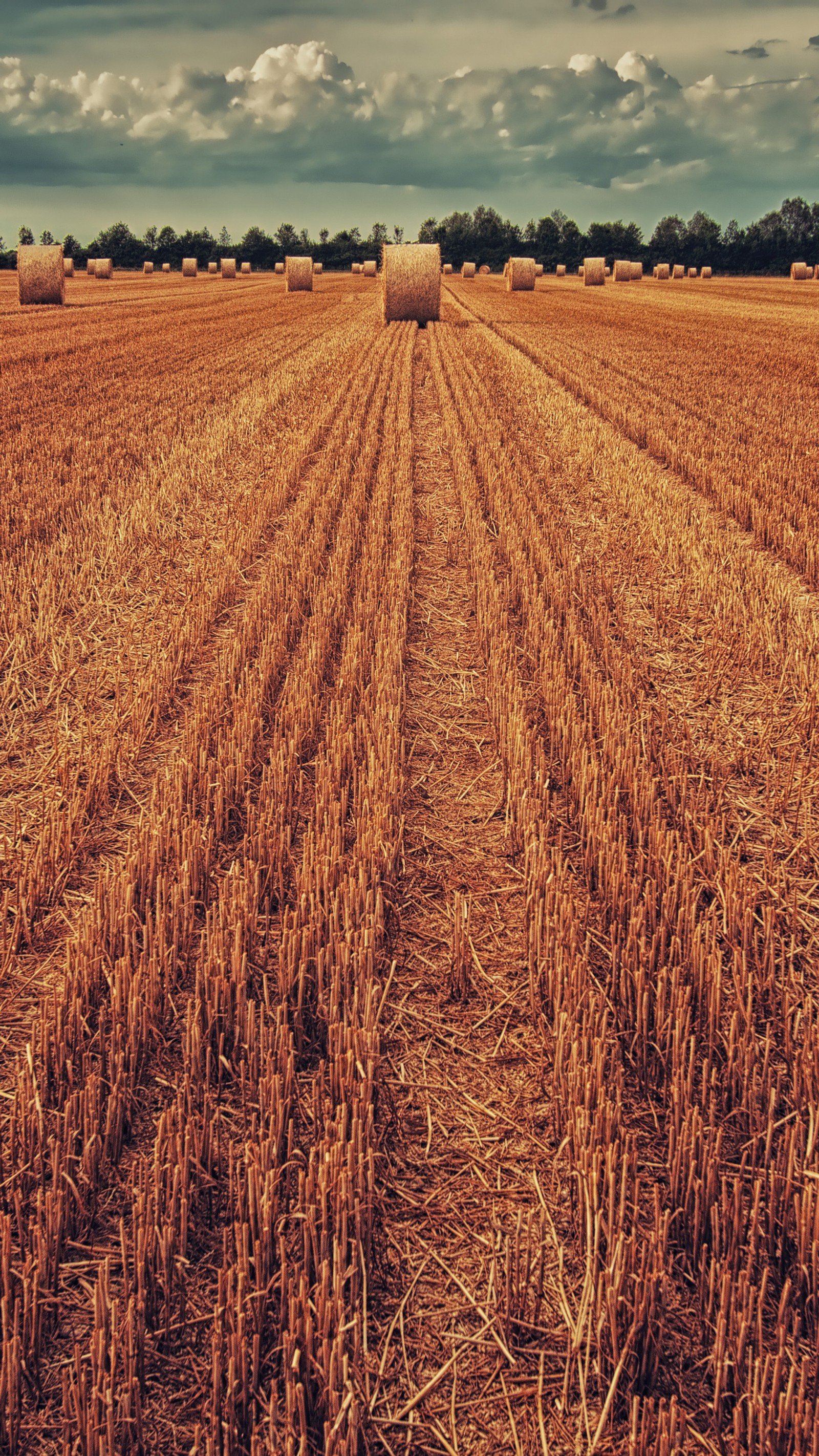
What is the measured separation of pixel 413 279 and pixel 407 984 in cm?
2554

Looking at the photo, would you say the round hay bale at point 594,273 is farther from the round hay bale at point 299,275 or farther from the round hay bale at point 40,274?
the round hay bale at point 40,274

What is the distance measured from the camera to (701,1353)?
2.21 m

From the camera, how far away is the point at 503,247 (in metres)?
108

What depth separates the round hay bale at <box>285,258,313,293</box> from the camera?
140 ft

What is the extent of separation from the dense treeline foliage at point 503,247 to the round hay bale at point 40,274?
6244 centimetres

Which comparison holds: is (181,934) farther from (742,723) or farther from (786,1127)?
(742,723)

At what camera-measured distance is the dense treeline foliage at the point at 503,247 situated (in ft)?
319

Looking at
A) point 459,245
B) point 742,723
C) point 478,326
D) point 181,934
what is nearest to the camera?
point 181,934

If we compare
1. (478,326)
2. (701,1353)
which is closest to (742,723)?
(701,1353)

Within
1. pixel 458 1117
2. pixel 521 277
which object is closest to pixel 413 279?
pixel 521 277

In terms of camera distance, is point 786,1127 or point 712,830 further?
point 712,830

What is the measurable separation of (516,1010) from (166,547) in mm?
5884

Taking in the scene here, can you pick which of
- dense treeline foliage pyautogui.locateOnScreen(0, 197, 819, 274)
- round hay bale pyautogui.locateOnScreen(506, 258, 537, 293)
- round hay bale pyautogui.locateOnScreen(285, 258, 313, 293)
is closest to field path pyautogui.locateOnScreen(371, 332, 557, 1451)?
round hay bale pyautogui.locateOnScreen(285, 258, 313, 293)

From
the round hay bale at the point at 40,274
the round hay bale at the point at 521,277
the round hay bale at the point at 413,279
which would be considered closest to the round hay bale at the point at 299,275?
the round hay bale at the point at 521,277
